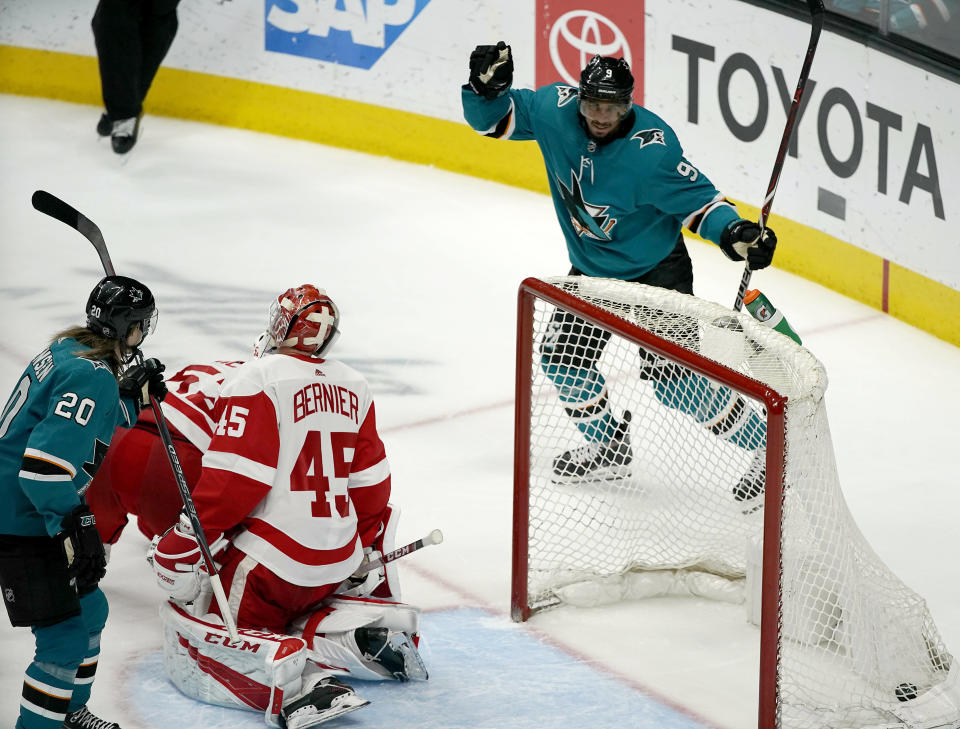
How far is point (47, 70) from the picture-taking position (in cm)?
796

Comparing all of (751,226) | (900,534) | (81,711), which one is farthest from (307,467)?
(900,534)

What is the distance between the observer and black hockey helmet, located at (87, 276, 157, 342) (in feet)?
9.74

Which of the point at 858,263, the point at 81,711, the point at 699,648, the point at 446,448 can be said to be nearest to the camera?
the point at 81,711

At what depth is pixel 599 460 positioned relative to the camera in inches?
163

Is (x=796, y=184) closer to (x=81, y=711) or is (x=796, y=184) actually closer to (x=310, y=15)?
(x=310, y=15)

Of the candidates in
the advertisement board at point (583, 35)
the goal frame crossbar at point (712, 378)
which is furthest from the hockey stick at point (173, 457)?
the advertisement board at point (583, 35)

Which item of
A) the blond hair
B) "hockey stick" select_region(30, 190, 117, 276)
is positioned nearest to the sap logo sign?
"hockey stick" select_region(30, 190, 117, 276)

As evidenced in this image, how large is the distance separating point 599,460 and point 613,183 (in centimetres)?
68

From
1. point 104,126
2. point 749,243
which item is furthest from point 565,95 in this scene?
point 104,126

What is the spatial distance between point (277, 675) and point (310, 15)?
4.75 meters

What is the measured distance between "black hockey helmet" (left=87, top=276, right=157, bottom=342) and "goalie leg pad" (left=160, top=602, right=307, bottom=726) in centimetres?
63

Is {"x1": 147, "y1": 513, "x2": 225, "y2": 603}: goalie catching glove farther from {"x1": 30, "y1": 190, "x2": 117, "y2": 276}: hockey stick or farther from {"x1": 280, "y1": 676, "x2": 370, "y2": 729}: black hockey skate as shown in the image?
{"x1": 30, "y1": 190, "x2": 117, "y2": 276}: hockey stick

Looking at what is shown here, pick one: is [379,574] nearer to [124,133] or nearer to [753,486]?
[753,486]

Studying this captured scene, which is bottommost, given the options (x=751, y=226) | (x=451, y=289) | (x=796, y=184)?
(x=451, y=289)
